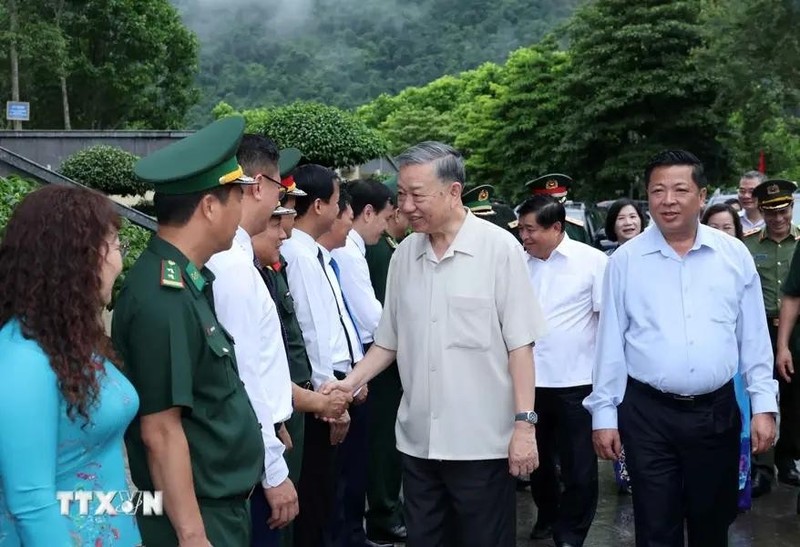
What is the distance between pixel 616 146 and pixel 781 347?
36.3m

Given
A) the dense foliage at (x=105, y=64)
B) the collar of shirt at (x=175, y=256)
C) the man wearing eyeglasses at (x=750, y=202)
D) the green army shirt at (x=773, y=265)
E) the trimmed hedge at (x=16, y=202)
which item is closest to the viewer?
the collar of shirt at (x=175, y=256)

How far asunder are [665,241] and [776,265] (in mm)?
3394

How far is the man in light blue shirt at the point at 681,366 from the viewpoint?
4367mm

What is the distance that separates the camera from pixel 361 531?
5.95 metres

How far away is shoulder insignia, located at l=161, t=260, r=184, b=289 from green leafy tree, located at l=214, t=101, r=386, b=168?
64.2 feet

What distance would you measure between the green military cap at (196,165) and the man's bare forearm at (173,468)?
67 centimetres

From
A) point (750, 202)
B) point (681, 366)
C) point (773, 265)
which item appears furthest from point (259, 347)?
point (750, 202)

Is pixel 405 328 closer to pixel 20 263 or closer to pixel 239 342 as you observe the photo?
pixel 239 342

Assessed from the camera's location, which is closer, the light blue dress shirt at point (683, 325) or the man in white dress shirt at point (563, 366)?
the light blue dress shirt at point (683, 325)

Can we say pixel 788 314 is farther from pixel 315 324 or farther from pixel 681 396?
pixel 315 324

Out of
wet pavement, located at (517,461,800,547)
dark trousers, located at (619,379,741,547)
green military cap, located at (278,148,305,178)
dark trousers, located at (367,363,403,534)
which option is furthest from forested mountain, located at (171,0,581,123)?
dark trousers, located at (619,379,741,547)

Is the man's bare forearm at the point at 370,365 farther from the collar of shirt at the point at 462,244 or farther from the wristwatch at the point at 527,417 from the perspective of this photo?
the wristwatch at the point at 527,417

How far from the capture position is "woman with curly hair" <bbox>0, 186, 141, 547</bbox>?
7.97ft

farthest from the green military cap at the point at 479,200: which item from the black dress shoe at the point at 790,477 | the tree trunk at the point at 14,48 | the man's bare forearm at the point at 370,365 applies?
the tree trunk at the point at 14,48
